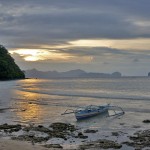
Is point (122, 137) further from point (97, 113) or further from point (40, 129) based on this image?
point (97, 113)

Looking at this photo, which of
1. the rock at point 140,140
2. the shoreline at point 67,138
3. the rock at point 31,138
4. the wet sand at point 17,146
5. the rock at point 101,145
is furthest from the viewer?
the rock at point 31,138

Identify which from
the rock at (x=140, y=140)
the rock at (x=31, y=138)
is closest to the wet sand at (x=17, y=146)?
the rock at (x=31, y=138)

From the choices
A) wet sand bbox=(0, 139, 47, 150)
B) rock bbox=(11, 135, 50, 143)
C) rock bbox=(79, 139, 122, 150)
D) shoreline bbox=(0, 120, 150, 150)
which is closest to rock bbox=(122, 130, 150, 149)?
shoreline bbox=(0, 120, 150, 150)

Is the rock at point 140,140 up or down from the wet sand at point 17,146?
down

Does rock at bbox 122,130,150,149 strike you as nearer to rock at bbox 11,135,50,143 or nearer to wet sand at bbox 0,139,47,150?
rock at bbox 11,135,50,143

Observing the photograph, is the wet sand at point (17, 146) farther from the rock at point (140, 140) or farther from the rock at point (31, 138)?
the rock at point (140, 140)

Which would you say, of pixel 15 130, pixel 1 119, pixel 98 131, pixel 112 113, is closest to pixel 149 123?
pixel 98 131

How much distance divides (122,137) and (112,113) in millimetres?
18422

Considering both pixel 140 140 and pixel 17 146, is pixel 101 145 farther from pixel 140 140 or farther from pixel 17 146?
pixel 17 146

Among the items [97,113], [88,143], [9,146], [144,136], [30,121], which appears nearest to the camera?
[9,146]

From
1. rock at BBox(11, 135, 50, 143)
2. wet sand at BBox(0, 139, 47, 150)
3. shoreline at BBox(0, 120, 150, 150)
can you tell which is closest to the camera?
wet sand at BBox(0, 139, 47, 150)

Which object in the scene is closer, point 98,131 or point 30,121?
point 98,131

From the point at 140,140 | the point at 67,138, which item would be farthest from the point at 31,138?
the point at 140,140

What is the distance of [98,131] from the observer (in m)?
34.4
